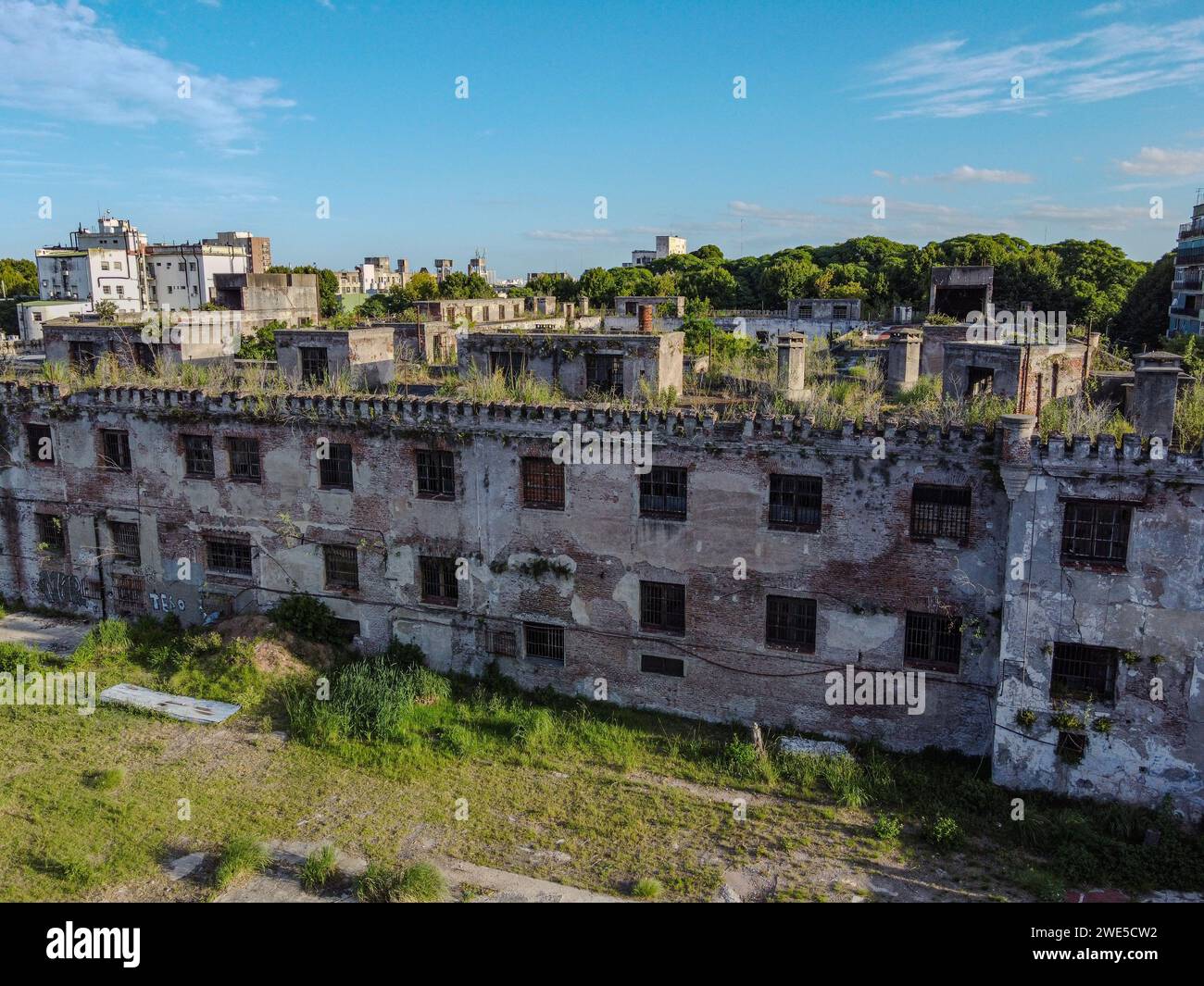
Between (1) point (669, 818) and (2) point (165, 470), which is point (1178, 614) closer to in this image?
(1) point (669, 818)

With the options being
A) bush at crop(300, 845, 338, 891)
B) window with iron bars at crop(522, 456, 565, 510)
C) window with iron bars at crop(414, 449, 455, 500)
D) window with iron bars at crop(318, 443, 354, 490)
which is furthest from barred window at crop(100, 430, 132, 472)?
bush at crop(300, 845, 338, 891)

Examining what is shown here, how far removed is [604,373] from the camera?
29.0m

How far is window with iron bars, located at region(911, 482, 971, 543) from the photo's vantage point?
70.7 ft

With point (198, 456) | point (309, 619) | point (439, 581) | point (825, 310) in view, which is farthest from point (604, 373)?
point (825, 310)

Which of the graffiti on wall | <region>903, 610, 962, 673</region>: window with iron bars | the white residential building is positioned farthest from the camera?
the white residential building

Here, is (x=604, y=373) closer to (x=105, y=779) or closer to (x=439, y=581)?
(x=439, y=581)

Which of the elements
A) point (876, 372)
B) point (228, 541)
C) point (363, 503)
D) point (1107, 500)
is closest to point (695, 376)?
point (876, 372)

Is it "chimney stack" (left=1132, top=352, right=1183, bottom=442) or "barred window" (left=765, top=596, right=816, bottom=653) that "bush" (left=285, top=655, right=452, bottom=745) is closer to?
"barred window" (left=765, top=596, right=816, bottom=653)

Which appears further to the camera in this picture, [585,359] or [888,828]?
[585,359]

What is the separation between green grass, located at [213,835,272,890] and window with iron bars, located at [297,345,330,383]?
16811 millimetres

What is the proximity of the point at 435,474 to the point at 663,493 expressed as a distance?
691cm

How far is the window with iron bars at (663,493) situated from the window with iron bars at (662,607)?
1.97m

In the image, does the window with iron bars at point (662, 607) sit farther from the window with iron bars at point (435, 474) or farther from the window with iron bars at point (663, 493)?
the window with iron bars at point (435, 474)
